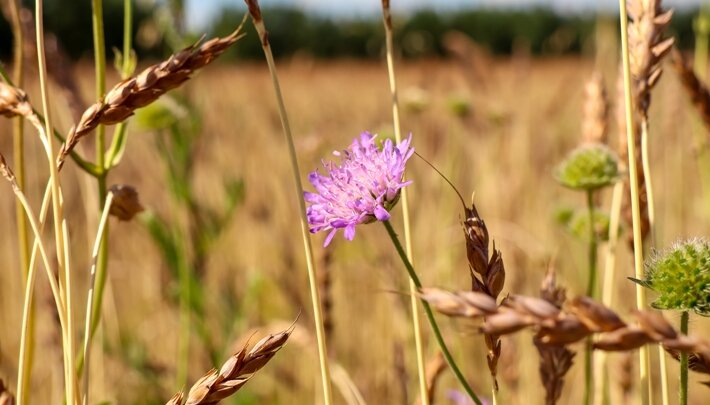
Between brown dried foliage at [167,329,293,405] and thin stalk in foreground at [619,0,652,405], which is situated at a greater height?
thin stalk in foreground at [619,0,652,405]

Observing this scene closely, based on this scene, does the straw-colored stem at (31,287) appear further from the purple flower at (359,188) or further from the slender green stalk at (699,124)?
the slender green stalk at (699,124)

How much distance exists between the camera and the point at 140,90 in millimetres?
502

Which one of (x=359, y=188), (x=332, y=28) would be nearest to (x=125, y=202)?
(x=359, y=188)

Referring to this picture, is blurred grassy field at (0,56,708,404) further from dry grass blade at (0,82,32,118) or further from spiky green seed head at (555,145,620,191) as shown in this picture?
dry grass blade at (0,82,32,118)

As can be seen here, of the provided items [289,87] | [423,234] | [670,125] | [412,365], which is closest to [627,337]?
[412,365]

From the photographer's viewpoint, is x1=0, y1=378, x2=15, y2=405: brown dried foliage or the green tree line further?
the green tree line

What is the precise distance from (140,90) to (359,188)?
185 mm

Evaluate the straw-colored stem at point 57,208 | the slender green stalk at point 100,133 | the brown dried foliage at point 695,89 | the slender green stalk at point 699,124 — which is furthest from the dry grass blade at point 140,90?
the slender green stalk at point 699,124

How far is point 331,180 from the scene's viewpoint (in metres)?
0.61

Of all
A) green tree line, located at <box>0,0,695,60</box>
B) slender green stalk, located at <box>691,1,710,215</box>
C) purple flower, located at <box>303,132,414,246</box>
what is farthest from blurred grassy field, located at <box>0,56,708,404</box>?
green tree line, located at <box>0,0,695,60</box>

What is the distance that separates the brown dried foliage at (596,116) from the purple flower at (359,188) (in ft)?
1.68

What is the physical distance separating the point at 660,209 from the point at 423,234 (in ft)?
2.95

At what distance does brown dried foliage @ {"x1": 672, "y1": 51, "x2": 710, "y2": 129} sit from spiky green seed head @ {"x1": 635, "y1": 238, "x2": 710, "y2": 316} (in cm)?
43

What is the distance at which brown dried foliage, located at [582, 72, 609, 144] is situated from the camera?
1005 millimetres
